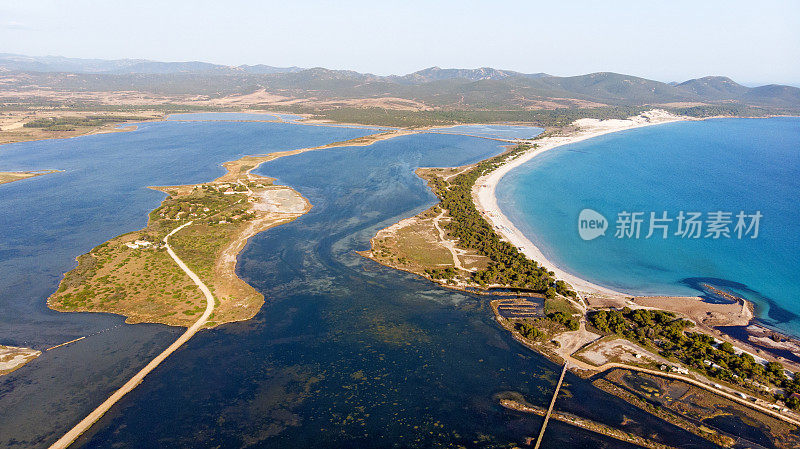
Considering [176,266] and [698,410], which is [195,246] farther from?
[698,410]

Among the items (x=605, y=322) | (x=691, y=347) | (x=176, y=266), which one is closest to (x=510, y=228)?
(x=605, y=322)

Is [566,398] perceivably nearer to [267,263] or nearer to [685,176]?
[267,263]

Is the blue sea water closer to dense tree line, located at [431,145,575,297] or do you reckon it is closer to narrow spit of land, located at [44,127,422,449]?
dense tree line, located at [431,145,575,297]

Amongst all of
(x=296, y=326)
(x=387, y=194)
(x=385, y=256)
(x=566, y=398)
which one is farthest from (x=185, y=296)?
(x=387, y=194)

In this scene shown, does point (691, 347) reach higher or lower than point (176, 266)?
lower

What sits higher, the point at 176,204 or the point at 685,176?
the point at 685,176

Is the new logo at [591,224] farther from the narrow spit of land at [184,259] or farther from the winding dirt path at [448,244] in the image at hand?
the narrow spit of land at [184,259]
